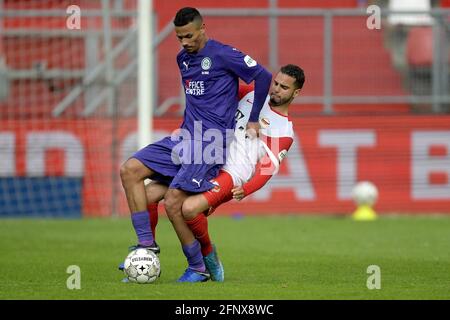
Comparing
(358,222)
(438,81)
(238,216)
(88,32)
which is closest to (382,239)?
(358,222)

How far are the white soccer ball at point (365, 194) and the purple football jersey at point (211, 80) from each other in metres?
7.54

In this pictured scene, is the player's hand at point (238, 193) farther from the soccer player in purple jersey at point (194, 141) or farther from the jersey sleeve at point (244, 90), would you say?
the jersey sleeve at point (244, 90)

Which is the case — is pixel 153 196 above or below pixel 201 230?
above

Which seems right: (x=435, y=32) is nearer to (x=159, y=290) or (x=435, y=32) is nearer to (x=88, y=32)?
(x=88, y=32)

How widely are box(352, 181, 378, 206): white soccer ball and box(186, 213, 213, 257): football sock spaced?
753 centimetres

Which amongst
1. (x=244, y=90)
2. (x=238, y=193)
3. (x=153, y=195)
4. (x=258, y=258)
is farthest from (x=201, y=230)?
(x=258, y=258)

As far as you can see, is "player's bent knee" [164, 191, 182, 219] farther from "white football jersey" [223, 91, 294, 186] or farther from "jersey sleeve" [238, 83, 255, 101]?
"jersey sleeve" [238, 83, 255, 101]

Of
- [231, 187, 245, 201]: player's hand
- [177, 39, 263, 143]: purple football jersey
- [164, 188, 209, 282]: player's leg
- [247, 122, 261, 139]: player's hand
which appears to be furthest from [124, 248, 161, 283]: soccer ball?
[247, 122, 261, 139]: player's hand

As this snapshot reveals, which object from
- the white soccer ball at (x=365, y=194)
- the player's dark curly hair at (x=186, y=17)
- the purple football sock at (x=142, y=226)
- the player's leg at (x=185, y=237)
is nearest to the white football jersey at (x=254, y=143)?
the player's leg at (x=185, y=237)

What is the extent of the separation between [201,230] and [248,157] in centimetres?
80

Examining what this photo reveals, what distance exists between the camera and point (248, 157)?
9602 mm

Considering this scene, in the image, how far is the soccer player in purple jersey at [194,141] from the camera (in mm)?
9250

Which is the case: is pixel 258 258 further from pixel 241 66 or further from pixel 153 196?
pixel 241 66
